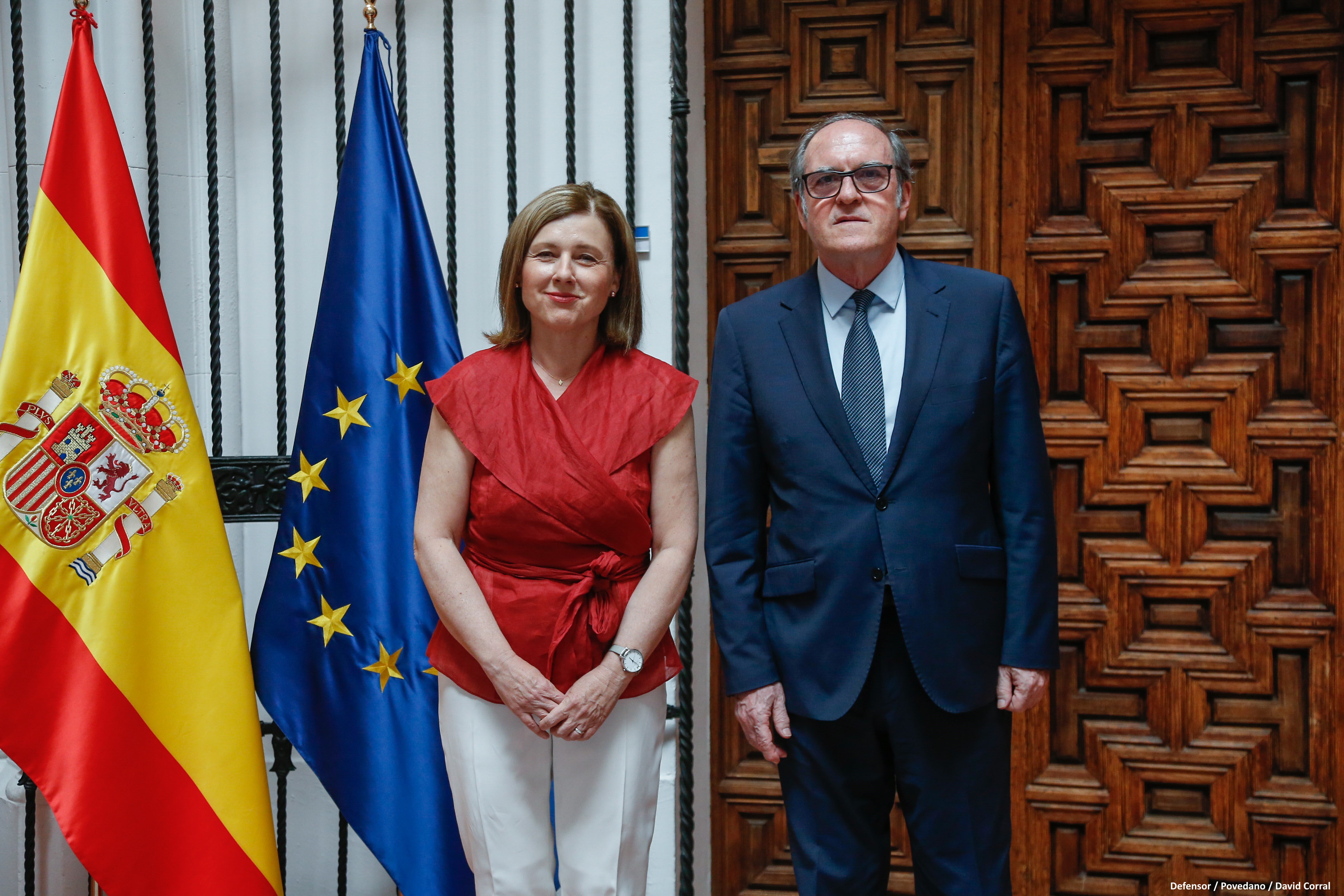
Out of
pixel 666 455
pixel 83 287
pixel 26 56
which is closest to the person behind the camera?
pixel 666 455

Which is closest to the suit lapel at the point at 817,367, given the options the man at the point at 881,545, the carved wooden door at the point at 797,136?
the man at the point at 881,545

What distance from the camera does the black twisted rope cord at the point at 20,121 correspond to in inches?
84.2

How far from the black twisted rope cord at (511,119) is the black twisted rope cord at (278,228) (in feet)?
1.66

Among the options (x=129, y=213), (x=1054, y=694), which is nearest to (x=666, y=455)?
(x=129, y=213)

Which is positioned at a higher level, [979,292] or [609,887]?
[979,292]

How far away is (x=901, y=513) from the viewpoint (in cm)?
154

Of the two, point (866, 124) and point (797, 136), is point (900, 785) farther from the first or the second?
point (797, 136)

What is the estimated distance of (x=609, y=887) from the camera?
1.58m

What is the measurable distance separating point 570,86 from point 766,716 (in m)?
1.39

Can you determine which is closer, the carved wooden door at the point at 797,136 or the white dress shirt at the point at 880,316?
the white dress shirt at the point at 880,316

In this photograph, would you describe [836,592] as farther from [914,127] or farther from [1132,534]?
[914,127]

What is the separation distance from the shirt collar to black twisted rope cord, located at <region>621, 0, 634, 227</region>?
22.7 inches

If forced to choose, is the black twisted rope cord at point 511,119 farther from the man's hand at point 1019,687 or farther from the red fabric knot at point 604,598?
the man's hand at point 1019,687

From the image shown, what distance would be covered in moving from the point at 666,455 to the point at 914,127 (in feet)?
4.27
